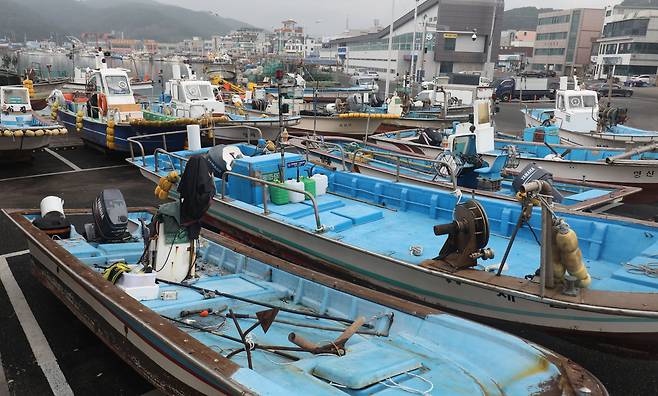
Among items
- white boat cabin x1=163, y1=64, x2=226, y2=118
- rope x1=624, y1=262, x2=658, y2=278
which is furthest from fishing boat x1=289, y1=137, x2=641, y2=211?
white boat cabin x1=163, y1=64, x2=226, y2=118

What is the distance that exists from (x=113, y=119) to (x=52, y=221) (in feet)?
33.5

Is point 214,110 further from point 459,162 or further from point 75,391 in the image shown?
point 75,391

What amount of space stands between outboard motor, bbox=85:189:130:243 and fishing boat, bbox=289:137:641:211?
11.7 feet

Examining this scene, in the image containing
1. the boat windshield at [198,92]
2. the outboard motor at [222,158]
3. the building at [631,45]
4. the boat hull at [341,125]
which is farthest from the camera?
the building at [631,45]

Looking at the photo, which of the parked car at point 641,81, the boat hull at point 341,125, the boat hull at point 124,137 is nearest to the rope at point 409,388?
the boat hull at point 124,137

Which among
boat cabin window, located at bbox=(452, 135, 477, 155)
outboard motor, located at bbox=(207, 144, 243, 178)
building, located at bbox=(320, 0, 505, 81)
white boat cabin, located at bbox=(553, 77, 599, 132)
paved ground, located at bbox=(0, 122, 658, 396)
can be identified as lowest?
paved ground, located at bbox=(0, 122, 658, 396)

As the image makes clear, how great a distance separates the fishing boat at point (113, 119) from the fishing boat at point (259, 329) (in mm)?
9320

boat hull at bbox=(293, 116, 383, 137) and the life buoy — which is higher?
the life buoy

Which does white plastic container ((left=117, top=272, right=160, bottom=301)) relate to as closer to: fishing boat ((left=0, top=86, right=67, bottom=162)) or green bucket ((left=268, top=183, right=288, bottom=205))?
green bucket ((left=268, top=183, right=288, bottom=205))

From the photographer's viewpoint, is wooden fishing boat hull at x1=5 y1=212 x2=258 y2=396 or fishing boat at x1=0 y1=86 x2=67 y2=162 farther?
fishing boat at x1=0 y1=86 x2=67 y2=162

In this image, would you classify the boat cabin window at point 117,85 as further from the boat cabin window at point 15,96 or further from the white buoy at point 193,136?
the white buoy at point 193,136

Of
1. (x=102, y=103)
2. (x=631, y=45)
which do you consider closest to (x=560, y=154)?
(x=102, y=103)

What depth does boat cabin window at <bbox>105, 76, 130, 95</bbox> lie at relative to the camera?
56.1ft

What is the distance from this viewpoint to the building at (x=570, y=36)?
83375 millimetres
